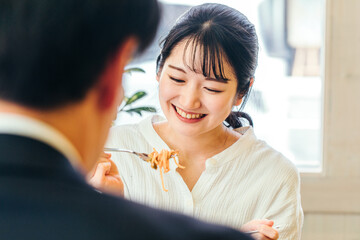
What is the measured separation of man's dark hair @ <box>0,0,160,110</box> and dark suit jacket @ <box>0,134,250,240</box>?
55 millimetres

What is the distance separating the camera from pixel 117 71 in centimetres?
52

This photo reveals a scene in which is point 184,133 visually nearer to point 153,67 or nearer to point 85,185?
point 153,67

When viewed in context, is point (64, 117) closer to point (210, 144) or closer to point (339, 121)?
point (210, 144)

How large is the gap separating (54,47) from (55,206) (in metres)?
0.14

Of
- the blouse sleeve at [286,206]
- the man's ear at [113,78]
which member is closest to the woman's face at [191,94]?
the blouse sleeve at [286,206]

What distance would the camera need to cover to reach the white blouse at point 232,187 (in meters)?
1.80

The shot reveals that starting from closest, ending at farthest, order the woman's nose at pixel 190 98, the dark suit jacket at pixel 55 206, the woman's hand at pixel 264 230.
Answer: the dark suit jacket at pixel 55 206 → the woman's hand at pixel 264 230 → the woman's nose at pixel 190 98

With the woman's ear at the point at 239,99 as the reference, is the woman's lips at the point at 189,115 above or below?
below

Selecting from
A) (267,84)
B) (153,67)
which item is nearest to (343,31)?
(267,84)

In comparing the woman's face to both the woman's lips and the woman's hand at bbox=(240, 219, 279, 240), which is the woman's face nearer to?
the woman's lips

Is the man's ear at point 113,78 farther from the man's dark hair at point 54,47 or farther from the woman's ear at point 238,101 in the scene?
the woman's ear at point 238,101

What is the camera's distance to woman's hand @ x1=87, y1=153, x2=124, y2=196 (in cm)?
159

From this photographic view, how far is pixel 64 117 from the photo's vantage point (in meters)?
0.50

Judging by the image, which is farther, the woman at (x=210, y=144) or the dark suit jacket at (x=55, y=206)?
the woman at (x=210, y=144)
